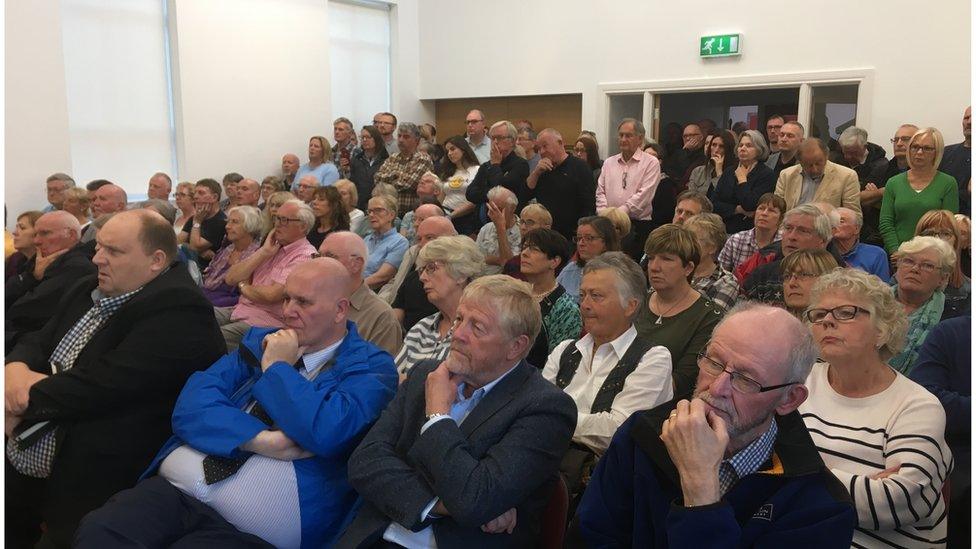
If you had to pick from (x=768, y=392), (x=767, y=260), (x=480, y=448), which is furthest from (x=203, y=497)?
(x=767, y=260)

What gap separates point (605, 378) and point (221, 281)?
10.7 feet

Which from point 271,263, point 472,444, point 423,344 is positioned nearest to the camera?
point 472,444

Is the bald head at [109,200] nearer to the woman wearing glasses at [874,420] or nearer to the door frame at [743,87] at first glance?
the door frame at [743,87]

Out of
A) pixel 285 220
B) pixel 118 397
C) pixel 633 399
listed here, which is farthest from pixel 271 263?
pixel 633 399

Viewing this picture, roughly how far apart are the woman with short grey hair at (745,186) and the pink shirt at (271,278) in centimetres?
290

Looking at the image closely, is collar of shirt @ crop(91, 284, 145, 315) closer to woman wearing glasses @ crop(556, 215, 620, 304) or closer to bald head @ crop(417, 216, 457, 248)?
bald head @ crop(417, 216, 457, 248)

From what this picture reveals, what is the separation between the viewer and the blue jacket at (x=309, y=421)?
6.78ft

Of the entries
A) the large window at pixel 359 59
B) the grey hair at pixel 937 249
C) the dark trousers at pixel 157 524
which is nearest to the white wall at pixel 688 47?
the large window at pixel 359 59

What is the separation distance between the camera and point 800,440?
1598mm

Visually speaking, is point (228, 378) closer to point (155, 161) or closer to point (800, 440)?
point (800, 440)

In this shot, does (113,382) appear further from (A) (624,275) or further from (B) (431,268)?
(A) (624,275)

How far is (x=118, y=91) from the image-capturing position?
313 inches

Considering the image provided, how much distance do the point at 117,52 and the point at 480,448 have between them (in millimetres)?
7492

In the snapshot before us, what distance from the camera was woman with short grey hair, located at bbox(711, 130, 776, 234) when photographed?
545 centimetres
